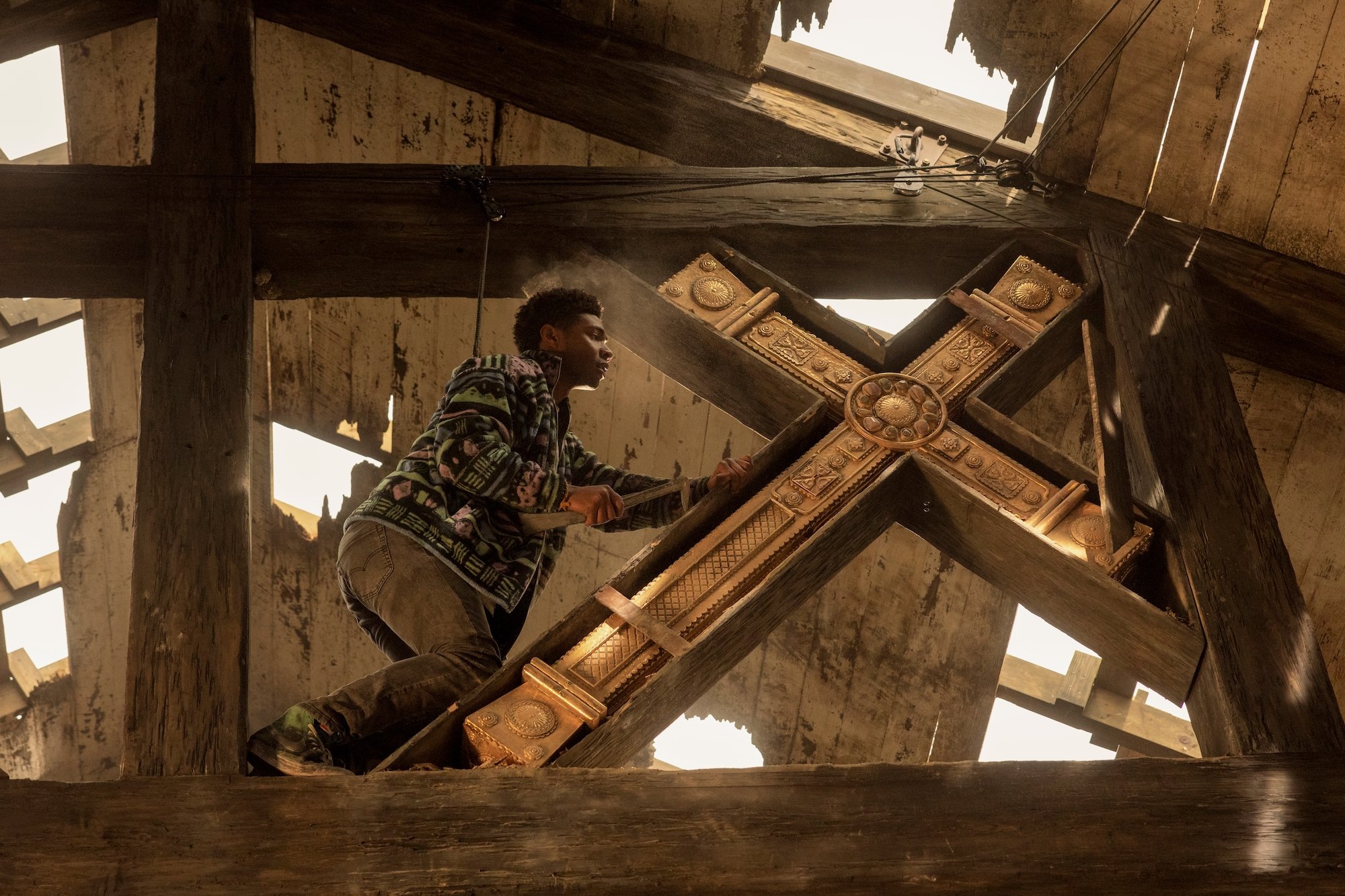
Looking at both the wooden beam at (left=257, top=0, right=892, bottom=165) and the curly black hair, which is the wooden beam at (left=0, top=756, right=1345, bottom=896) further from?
the wooden beam at (left=257, top=0, right=892, bottom=165)

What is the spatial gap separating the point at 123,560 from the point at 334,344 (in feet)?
5.12

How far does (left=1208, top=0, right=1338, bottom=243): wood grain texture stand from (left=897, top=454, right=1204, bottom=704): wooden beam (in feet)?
5.78

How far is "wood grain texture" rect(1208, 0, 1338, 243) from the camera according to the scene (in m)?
5.03

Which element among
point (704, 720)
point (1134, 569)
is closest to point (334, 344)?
point (704, 720)

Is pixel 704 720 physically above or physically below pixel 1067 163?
below

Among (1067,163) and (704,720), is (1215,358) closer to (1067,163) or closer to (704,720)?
(1067,163)

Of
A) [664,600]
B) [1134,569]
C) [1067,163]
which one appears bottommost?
[664,600]

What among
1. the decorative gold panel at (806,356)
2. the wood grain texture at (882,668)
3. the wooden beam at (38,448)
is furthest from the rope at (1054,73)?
the wooden beam at (38,448)

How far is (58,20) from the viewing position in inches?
237

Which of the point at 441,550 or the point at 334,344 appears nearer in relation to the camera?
the point at 441,550

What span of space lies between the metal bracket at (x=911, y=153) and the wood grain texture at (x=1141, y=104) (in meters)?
0.55

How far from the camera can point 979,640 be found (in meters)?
6.28

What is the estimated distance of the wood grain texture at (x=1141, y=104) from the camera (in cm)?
519

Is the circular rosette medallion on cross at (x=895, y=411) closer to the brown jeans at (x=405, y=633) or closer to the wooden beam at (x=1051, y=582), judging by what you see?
the wooden beam at (x=1051, y=582)
